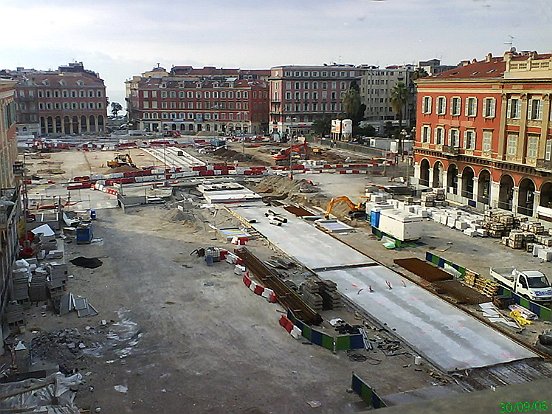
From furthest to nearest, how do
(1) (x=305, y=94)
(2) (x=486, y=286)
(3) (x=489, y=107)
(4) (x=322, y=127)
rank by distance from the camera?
(1) (x=305, y=94), (4) (x=322, y=127), (3) (x=489, y=107), (2) (x=486, y=286)

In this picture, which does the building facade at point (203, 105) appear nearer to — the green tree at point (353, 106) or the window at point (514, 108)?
the green tree at point (353, 106)

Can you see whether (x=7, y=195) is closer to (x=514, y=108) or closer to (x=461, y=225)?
(x=461, y=225)

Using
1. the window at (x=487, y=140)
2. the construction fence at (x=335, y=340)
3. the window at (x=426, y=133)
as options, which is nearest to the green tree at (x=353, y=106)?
the window at (x=426, y=133)

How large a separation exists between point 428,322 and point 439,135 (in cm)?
3319

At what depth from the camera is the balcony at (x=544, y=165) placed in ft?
135

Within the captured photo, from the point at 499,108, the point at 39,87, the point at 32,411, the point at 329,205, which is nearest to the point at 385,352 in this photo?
the point at 32,411

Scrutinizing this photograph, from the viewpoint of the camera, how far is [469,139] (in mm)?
50188

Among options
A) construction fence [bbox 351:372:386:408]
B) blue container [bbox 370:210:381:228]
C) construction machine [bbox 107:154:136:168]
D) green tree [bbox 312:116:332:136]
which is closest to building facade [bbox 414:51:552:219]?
blue container [bbox 370:210:381:228]

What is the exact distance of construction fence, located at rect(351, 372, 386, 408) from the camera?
17250 mm

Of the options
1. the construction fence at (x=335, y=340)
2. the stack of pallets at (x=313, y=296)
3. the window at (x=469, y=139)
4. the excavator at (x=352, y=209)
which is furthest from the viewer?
the window at (x=469, y=139)

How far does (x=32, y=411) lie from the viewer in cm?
1598

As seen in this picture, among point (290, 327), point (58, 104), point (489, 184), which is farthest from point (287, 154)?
point (58, 104)

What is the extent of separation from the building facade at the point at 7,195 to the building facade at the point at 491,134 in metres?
34.2

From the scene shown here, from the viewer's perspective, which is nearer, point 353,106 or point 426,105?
point 426,105
